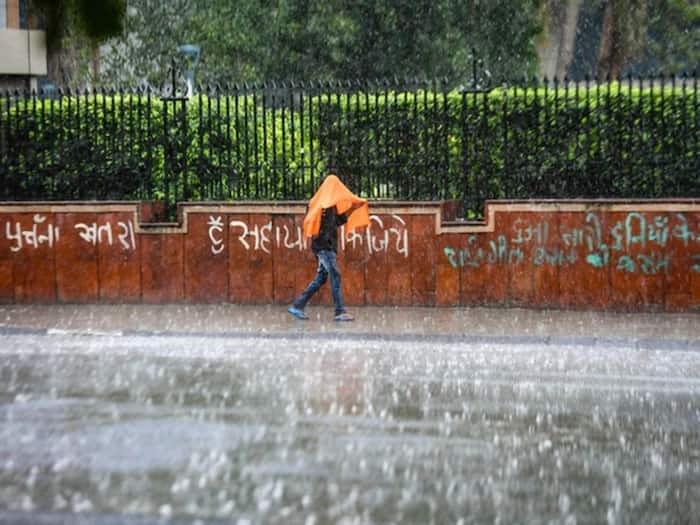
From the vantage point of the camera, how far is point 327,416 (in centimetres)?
962

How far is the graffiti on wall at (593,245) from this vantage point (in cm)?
1659

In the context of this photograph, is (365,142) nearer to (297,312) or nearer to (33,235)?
(297,312)

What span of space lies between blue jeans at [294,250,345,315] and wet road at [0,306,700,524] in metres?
0.59

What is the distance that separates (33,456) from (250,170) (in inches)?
408

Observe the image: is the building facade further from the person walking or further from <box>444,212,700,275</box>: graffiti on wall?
<box>444,212,700,275</box>: graffiti on wall

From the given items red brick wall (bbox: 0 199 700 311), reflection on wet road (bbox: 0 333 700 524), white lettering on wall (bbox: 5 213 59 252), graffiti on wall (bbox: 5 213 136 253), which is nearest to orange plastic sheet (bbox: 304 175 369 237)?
red brick wall (bbox: 0 199 700 311)

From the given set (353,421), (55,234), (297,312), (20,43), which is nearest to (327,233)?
(297,312)

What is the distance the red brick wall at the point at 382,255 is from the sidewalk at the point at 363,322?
227 millimetres

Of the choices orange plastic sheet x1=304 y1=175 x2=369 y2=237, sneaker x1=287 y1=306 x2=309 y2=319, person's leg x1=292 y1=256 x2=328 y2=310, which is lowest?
sneaker x1=287 y1=306 x2=309 y2=319

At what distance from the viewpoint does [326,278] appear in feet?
54.3

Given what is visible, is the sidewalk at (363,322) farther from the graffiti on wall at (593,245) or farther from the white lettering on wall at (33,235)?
the white lettering on wall at (33,235)

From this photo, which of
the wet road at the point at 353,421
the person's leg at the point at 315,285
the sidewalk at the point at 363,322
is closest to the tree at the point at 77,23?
the wet road at the point at 353,421

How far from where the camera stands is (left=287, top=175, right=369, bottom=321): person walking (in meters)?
16.4

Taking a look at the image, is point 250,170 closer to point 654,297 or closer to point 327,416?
point 654,297
